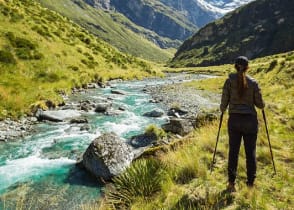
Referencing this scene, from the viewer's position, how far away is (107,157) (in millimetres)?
15445

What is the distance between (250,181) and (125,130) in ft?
55.9

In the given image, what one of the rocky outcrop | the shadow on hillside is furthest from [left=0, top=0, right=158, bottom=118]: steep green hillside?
the shadow on hillside

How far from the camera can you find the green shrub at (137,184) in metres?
9.05

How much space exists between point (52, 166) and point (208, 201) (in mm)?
11129

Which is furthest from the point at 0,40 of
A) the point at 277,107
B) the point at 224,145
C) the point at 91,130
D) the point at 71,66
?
the point at 224,145

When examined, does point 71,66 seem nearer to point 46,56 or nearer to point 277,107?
point 46,56

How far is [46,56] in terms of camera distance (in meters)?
44.8

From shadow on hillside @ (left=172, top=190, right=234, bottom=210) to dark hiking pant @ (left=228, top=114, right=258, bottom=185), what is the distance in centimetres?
54

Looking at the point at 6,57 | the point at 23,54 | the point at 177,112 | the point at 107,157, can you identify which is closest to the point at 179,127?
the point at 107,157

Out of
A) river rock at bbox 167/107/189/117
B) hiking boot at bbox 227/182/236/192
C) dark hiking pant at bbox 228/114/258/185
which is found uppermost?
dark hiking pant at bbox 228/114/258/185

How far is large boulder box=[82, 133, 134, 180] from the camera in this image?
593 inches

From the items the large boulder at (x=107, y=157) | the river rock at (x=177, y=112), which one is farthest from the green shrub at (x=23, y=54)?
the large boulder at (x=107, y=157)

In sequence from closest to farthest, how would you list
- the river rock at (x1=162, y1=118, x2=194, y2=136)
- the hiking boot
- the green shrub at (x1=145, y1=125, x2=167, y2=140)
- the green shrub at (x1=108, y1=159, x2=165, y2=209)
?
the hiking boot < the green shrub at (x1=108, y1=159, x2=165, y2=209) < the green shrub at (x1=145, y1=125, x2=167, y2=140) < the river rock at (x1=162, y1=118, x2=194, y2=136)

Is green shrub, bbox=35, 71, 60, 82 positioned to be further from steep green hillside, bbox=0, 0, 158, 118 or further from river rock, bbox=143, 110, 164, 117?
river rock, bbox=143, 110, 164, 117
